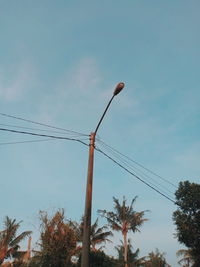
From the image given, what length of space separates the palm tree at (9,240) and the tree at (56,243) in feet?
42.7

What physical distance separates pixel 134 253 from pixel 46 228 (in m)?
27.5

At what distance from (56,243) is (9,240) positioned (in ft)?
48.9

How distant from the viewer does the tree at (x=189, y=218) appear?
29422mm

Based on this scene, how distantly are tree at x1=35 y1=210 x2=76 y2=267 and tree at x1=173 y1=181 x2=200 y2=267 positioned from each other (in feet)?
51.5

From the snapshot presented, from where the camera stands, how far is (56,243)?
18.6 meters

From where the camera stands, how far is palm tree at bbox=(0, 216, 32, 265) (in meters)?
30.0

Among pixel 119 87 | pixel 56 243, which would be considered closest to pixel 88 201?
pixel 119 87

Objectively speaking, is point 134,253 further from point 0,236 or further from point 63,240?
point 63,240

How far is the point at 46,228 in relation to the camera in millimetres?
18875

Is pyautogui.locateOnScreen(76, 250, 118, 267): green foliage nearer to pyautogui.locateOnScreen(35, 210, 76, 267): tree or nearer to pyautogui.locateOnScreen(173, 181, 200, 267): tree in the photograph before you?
pyautogui.locateOnScreen(35, 210, 76, 267): tree

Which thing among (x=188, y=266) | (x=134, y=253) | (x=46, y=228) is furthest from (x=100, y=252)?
(x=188, y=266)

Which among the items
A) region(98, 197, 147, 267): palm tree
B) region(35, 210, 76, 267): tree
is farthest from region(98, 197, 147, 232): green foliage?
region(35, 210, 76, 267): tree

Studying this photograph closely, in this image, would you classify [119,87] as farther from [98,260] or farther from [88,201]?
[98,260]

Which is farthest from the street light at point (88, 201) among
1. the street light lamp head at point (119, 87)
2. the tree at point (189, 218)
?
the tree at point (189, 218)
